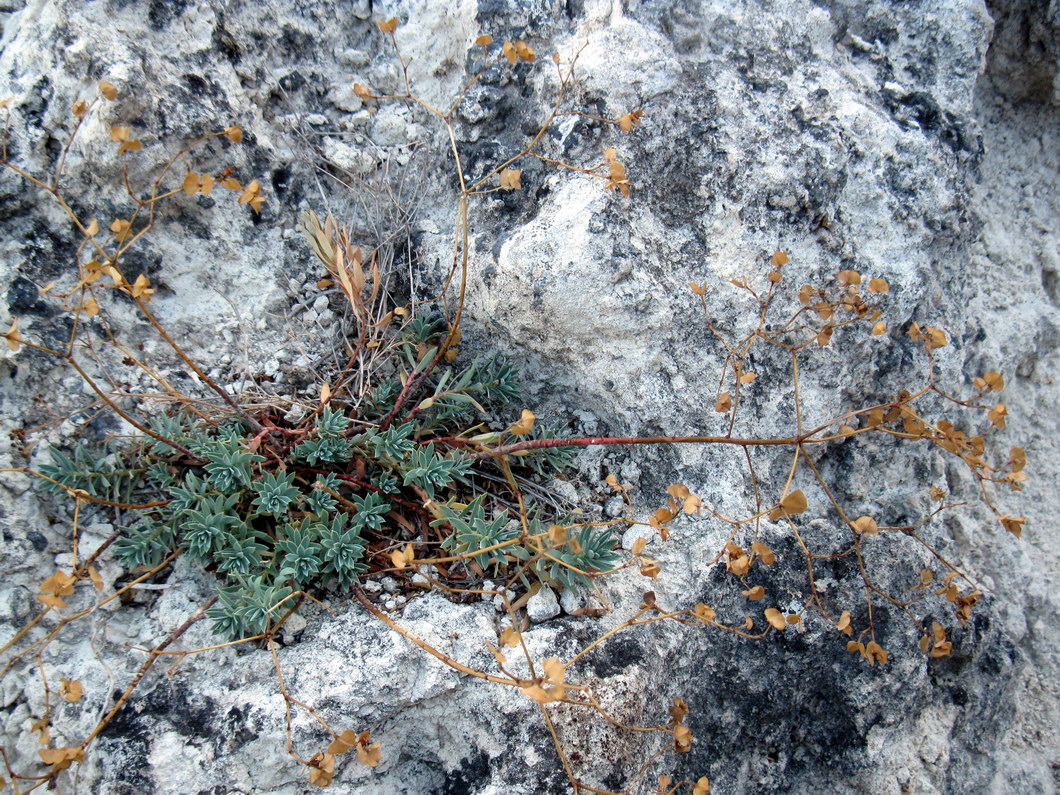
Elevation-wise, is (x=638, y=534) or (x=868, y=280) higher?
(x=868, y=280)

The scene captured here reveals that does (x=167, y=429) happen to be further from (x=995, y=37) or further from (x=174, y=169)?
(x=995, y=37)

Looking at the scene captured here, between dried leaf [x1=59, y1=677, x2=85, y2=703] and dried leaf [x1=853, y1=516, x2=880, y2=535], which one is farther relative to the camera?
dried leaf [x1=853, y1=516, x2=880, y2=535]

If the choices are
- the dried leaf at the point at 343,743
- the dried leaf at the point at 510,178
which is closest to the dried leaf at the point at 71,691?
the dried leaf at the point at 343,743

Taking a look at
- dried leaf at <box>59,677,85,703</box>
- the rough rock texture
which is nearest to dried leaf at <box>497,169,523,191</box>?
the rough rock texture

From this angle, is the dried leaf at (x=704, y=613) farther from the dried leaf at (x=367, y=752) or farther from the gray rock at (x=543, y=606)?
the dried leaf at (x=367, y=752)

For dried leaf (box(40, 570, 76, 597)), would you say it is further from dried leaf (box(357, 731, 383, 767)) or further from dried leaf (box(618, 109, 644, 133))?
dried leaf (box(618, 109, 644, 133))

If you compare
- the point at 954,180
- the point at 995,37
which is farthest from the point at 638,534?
the point at 995,37

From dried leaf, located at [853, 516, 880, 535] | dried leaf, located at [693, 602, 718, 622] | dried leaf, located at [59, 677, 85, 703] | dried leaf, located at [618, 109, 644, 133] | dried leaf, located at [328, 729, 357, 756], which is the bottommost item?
dried leaf, located at [328, 729, 357, 756]

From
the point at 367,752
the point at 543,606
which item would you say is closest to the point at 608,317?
the point at 543,606
